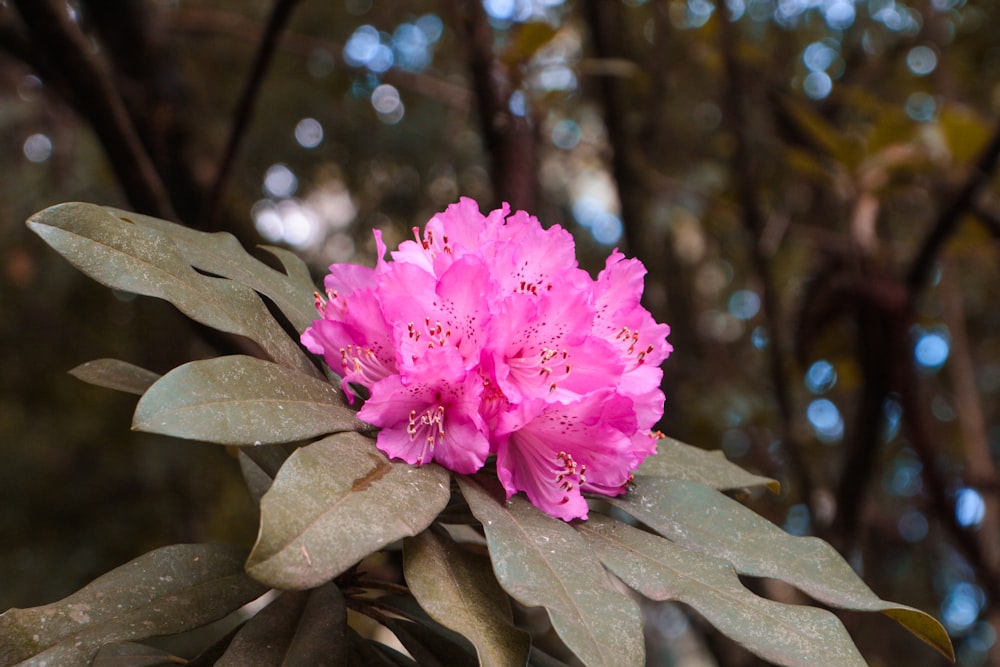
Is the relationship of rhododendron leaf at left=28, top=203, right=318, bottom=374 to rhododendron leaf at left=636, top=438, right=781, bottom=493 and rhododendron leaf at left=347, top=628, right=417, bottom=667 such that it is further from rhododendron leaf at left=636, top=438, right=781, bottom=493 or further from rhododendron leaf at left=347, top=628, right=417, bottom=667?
rhododendron leaf at left=636, top=438, right=781, bottom=493

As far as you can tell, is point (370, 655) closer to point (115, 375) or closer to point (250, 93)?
point (115, 375)

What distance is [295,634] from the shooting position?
0.72 metres

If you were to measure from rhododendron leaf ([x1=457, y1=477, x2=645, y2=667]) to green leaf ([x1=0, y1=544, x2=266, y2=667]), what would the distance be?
22cm

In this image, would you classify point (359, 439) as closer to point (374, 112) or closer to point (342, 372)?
point (342, 372)

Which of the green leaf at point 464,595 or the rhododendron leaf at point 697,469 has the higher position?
the green leaf at point 464,595

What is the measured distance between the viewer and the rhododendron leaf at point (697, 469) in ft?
3.05

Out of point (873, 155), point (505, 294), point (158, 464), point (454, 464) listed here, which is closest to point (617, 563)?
point (454, 464)

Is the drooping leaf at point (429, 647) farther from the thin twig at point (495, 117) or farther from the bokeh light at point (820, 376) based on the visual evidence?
the bokeh light at point (820, 376)

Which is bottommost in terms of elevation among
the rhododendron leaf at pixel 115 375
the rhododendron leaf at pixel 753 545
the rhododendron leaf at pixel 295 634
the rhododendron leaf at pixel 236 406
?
the rhododendron leaf at pixel 295 634

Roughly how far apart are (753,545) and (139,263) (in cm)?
56

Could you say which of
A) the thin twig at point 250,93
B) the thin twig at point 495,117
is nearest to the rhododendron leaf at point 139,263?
the thin twig at point 250,93

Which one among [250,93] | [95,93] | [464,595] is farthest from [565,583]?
[250,93]

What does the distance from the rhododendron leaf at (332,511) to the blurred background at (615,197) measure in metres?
0.68

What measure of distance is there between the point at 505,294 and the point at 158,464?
6.30 feet
